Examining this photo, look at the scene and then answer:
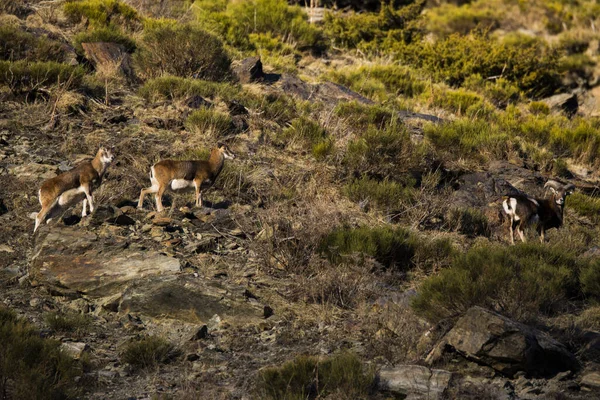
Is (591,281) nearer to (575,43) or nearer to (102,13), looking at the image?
(102,13)

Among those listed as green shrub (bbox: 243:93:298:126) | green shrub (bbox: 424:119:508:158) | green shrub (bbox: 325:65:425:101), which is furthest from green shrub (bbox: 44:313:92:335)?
green shrub (bbox: 325:65:425:101)

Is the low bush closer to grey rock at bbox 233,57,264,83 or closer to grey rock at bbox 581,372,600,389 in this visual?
grey rock at bbox 233,57,264,83

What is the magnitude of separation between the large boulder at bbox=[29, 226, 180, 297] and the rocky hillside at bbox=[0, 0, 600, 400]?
3 cm

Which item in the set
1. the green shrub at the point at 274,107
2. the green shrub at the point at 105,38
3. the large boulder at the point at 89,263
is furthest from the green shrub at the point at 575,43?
the large boulder at the point at 89,263

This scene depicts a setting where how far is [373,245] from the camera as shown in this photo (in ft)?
35.1

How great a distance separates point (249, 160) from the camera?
14.5m

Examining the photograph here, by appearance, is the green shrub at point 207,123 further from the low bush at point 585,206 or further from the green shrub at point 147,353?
the green shrub at point 147,353

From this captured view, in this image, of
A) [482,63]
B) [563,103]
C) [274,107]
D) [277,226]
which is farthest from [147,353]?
[563,103]

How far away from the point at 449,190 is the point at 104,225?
697 cm

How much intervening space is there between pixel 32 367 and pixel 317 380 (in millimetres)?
2544

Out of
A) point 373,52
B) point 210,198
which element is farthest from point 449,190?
point 373,52

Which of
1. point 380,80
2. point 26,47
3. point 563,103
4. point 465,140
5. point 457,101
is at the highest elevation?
point 26,47

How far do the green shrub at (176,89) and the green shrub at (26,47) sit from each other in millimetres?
2309

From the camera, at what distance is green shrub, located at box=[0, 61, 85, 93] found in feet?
50.6
